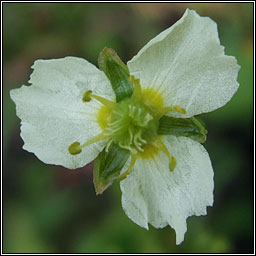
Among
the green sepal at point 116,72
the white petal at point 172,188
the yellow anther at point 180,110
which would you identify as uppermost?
the green sepal at point 116,72

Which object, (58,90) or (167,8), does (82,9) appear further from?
(58,90)

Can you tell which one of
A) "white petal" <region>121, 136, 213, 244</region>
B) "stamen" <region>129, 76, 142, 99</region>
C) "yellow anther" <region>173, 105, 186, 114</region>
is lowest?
"white petal" <region>121, 136, 213, 244</region>

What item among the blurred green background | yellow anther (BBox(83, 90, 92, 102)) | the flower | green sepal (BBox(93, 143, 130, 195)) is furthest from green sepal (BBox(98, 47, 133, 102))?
the blurred green background

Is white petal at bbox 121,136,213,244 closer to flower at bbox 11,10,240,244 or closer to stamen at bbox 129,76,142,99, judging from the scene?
flower at bbox 11,10,240,244

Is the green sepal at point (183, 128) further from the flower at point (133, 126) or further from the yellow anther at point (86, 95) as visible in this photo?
the yellow anther at point (86, 95)

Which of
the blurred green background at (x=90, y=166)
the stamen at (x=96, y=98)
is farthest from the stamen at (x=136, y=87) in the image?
the blurred green background at (x=90, y=166)

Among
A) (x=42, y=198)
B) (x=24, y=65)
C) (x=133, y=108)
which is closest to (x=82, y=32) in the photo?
(x=24, y=65)

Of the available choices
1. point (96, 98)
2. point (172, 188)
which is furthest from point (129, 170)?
point (96, 98)
